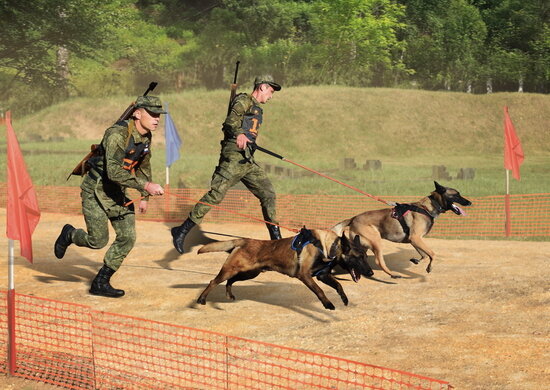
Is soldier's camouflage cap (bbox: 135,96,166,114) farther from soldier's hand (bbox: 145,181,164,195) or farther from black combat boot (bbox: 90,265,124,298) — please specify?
black combat boot (bbox: 90,265,124,298)

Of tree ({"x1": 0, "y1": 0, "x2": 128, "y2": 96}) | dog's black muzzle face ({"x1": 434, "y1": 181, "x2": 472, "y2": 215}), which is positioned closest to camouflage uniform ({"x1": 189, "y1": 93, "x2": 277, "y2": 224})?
dog's black muzzle face ({"x1": 434, "y1": 181, "x2": 472, "y2": 215})

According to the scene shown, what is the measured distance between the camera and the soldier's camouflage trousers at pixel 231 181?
1122 cm

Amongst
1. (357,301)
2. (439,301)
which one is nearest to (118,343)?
(357,301)

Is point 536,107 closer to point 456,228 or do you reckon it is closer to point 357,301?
point 456,228

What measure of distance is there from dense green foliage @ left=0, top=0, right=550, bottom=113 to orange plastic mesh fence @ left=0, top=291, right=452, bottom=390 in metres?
52.4

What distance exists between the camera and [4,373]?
24.0ft

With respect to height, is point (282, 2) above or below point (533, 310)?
above

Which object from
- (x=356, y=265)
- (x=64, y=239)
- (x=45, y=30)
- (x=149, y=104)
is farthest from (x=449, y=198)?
(x=45, y=30)

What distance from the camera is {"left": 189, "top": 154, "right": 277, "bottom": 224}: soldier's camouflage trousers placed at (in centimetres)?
1122

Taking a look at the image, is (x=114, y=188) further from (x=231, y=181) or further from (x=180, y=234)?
(x=231, y=181)

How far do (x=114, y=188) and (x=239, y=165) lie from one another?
2.56 meters

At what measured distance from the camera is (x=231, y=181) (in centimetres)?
1144

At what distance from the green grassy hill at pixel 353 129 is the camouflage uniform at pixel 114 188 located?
22.8 metres

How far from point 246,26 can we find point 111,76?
14.8m
